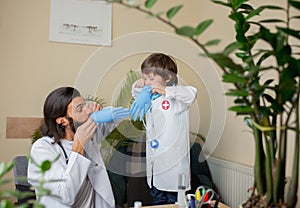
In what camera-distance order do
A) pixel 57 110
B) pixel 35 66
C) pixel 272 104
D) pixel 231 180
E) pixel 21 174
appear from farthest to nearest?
pixel 35 66 → pixel 231 180 → pixel 21 174 → pixel 57 110 → pixel 272 104

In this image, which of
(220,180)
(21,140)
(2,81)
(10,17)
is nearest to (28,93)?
(2,81)

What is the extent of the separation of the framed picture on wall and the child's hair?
33.0 inches

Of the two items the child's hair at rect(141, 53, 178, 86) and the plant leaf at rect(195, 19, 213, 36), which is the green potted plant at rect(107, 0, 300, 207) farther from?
the child's hair at rect(141, 53, 178, 86)

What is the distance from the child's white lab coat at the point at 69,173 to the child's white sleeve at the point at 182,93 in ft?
1.24

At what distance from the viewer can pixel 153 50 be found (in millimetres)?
1698

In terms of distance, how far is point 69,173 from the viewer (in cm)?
129

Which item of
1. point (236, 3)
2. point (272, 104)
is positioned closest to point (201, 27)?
point (272, 104)

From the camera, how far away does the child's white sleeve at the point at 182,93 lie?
148 centimetres

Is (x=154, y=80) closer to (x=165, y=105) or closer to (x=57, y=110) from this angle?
(x=165, y=105)

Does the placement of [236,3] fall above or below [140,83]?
above

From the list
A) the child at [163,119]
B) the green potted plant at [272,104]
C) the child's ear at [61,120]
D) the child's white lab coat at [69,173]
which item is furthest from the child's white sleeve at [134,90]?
the green potted plant at [272,104]

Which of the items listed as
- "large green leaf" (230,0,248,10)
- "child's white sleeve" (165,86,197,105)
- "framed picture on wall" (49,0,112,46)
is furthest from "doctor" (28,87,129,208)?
"framed picture on wall" (49,0,112,46)

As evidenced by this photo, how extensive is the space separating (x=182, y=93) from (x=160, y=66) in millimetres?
191

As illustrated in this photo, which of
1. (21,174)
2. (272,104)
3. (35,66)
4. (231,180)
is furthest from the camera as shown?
(35,66)
